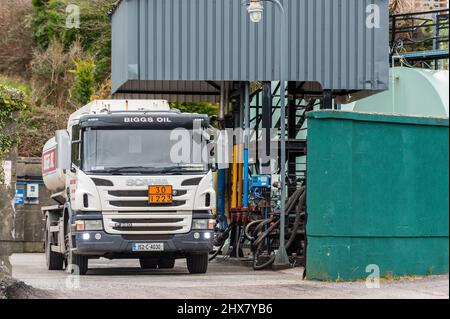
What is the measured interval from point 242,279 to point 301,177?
948 centimetres

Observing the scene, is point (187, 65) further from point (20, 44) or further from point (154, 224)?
point (20, 44)

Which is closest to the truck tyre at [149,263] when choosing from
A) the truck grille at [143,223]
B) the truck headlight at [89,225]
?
the truck grille at [143,223]

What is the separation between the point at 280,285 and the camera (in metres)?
18.5

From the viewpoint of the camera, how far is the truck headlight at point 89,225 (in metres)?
21.2

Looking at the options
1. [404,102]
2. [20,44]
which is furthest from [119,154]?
[20,44]

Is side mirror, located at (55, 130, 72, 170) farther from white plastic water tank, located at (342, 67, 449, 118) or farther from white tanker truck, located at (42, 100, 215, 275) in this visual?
white plastic water tank, located at (342, 67, 449, 118)

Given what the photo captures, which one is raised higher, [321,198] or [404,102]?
[404,102]

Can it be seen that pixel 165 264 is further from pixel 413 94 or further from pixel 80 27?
pixel 80 27

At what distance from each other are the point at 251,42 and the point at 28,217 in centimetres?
1392

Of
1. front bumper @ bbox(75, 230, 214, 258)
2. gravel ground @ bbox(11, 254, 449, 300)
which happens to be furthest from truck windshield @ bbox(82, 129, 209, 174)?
gravel ground @ bbox(11, 254, 449, 300)

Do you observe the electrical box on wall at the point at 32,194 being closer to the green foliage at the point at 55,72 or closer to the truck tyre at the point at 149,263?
the truck tyre at the point at 149,263

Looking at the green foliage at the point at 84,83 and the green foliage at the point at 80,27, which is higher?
the green foliage at the point at 80,27

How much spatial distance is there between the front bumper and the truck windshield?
1.27 metres
